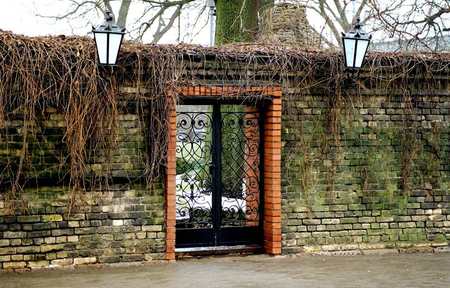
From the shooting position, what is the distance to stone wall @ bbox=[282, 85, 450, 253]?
844cm

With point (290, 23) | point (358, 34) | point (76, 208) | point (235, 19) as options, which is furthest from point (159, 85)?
point (290, 23)

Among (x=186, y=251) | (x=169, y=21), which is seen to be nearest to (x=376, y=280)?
(x=186, y=251)

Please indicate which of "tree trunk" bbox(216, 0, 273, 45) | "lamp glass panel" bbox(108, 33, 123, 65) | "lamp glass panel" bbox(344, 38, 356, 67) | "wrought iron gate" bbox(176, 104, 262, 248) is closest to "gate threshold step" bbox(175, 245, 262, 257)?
"wrought iron gate" bbox(176, 104, 262, 248)

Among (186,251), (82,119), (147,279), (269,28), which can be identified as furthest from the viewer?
(269,28)

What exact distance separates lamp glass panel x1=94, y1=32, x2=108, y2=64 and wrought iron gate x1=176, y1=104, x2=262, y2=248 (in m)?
1.36

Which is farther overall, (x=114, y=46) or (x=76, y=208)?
(x=76, y=208)

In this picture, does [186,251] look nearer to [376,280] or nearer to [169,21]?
[376,280]

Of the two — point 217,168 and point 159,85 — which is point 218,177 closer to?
point 217,168

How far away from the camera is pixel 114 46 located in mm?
7203

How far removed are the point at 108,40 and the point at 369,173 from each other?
3925 mm

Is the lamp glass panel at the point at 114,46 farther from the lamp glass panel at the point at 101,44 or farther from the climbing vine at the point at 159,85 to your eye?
the climbing vine at the point at 159,85

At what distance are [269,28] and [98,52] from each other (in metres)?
6.01

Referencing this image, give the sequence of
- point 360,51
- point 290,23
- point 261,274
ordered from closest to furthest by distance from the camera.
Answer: point 261,274 → point 360,51 → point 290,23

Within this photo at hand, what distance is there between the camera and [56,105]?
24.6 feet
